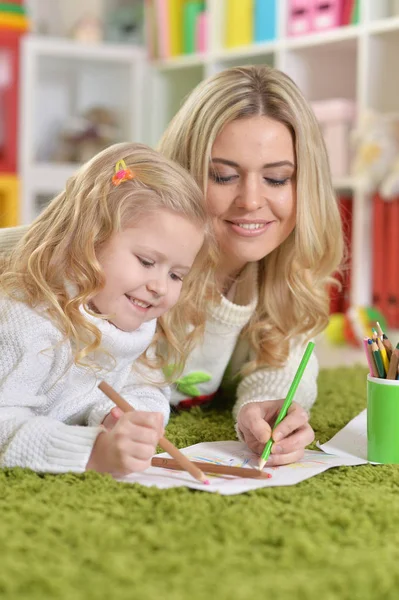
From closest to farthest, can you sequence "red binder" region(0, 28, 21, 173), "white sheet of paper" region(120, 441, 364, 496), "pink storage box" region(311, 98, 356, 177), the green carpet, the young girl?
1. the green carpet
2. "white sheet of paper" region(120, 441, 364, 496)
3. the young girl
4. "pink storage box" region(311, 98, 356, 177)
5. "red binder" region(0, 28, 21, 173)

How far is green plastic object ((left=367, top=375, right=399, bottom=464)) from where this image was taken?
104 centimetres

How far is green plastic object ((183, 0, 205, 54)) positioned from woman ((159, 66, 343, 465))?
1838 millimetres

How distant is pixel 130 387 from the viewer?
1.25 metres

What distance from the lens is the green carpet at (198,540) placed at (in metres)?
0.61

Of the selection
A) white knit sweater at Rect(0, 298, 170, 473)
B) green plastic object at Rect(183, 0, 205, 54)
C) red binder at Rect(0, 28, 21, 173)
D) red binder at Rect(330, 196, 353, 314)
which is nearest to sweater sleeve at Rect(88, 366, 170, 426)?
white knit sweater at Rect(0, 298, 170, 473)

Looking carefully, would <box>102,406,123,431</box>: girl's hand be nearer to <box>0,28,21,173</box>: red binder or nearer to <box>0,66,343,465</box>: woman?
<box>0,66,343,465</box>: woman

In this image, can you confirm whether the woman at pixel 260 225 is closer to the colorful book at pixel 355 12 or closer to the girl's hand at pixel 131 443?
the girl's hand at pixel 131 443

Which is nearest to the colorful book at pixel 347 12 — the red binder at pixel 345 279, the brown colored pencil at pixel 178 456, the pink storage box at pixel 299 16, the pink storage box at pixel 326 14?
the pink storage box at pixel 326 14

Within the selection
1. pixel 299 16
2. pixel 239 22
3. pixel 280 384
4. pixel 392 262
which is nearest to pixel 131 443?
pixel 280 384

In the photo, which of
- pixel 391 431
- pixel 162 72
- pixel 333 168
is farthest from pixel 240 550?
pixel 162 72

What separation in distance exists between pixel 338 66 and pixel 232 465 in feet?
6.94

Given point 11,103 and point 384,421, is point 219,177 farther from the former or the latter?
point 11,103

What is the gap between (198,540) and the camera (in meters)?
0.72

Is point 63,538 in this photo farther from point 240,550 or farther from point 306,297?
point 306,297
